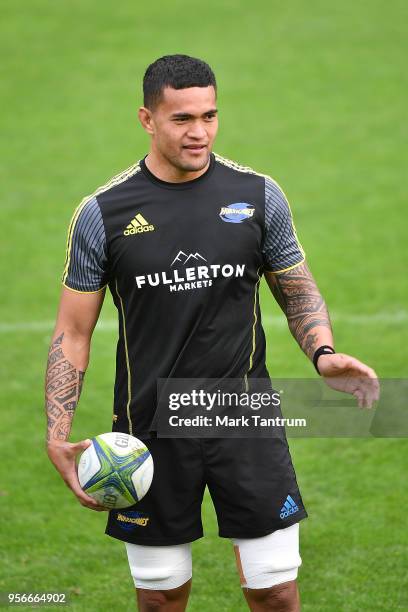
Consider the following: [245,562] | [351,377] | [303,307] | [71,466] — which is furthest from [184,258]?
[245,562]

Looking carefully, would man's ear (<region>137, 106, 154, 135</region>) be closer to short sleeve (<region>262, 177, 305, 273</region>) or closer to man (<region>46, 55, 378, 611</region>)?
man (<region>46, 55, 378, 611</region>)

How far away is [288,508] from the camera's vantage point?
19.1ft

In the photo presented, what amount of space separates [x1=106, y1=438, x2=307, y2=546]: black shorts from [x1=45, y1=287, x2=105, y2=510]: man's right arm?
0.45m

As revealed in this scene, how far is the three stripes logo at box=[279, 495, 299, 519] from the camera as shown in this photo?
5785 mm

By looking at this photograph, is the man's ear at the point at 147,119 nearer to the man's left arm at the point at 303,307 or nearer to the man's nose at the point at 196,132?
the man's nose at the point at 196,132

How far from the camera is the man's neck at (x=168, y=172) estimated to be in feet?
18.8

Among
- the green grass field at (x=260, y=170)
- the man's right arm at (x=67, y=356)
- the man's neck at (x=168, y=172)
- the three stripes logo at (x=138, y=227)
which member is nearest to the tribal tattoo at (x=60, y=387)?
the man's right arm at (x=67, y=356)

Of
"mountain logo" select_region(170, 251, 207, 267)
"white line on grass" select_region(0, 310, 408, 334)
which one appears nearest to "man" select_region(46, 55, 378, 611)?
"mountain logo" select_region(170, 251, 207, 267)

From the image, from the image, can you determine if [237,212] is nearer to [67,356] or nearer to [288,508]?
[67,356]

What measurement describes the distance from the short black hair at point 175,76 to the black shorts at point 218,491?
5.42 ft

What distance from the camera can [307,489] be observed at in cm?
912

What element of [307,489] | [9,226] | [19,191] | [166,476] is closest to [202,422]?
[166,476]

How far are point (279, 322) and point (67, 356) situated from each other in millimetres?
7117

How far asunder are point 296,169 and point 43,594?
1113cm
